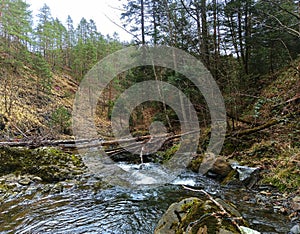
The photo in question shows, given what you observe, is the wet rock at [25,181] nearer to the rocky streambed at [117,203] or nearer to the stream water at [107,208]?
the rocky streambed at [117,203]

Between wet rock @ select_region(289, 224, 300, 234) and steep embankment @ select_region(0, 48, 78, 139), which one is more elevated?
steep embankment @ select_region(0, 48, 78, 139)

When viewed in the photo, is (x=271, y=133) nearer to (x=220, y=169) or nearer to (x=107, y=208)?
(x=220, y=169)

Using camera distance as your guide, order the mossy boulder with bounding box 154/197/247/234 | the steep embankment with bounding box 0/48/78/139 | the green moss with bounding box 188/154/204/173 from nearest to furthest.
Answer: the mossy boulder with bounding box 154/197/247/234
the green moss with bounding box 188/154/204/173
the steep embankment with bounding box 0/48/78/139

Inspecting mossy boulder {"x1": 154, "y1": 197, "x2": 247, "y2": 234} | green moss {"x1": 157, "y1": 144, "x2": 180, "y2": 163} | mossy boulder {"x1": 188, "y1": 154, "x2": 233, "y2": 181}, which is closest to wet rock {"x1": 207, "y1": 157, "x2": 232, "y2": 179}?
mossy boulder {"x1": 188, "y1": 154, "x2": 233, "y2": 181}

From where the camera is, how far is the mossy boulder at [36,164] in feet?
21.6

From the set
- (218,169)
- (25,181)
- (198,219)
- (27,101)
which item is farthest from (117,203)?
(27,101)

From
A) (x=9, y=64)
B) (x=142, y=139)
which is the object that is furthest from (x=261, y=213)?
(x=9, y=64)

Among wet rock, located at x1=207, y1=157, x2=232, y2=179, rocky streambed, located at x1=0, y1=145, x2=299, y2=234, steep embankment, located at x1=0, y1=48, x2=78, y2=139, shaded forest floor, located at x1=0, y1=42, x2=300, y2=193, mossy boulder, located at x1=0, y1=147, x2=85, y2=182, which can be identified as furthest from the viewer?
steep embankment, located at x1=0, y1=48, x2=78, y2=139

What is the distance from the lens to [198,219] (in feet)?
8.10

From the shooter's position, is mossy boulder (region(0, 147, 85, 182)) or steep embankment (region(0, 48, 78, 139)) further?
steep embankment (region(0, 48, 78, 139))

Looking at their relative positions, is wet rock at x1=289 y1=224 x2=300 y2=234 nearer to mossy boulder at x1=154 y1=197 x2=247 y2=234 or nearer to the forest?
the forest

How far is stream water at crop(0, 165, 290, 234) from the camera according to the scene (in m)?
3.70

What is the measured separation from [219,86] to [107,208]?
6.80m

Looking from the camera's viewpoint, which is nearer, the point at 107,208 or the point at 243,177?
the point at 107,208
